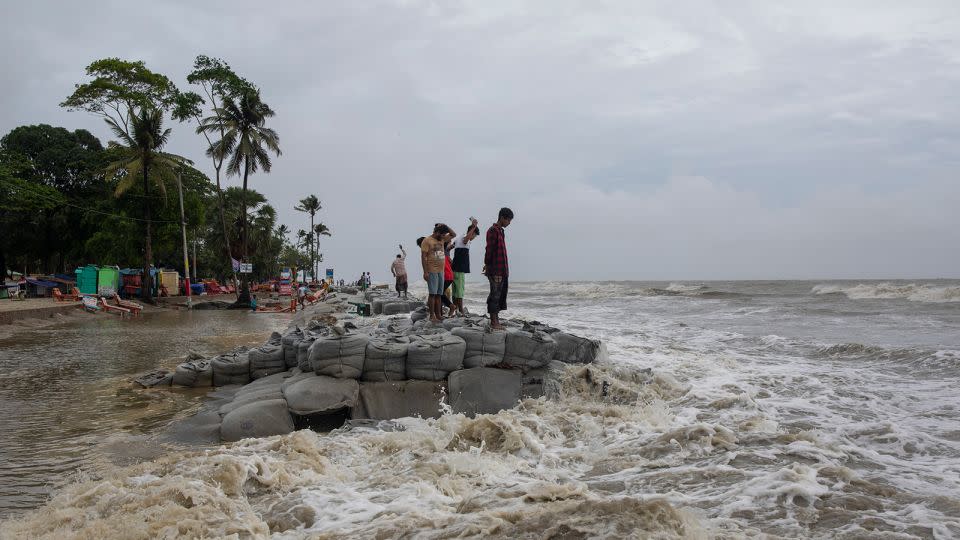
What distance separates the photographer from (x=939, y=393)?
20.2ft

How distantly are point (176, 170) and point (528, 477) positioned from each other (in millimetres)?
31045

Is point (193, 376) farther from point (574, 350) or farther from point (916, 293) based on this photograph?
point (916, 293)

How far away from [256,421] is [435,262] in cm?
400

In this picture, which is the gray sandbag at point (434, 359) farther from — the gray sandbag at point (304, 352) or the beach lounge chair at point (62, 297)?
the beach lounge chair at point (62, 297)

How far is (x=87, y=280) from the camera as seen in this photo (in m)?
24.0

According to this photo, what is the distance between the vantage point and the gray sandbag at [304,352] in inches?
253

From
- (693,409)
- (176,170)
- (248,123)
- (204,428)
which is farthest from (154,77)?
(693,409)

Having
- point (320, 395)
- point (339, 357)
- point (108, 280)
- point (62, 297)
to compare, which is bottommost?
point (320, 395)

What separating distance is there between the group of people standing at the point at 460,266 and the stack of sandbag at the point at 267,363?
2175mm

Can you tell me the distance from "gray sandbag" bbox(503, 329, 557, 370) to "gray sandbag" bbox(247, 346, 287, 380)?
3046mm

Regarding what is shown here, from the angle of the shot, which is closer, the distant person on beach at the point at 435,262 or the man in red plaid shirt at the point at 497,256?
the man in red plaid shirt at the point at 497,256

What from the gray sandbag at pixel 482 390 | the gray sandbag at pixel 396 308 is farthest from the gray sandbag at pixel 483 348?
the gray sandbag at pixel 396 308

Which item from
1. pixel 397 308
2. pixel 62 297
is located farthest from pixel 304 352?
pixel 62 297

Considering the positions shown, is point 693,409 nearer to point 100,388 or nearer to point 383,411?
point 383,411
